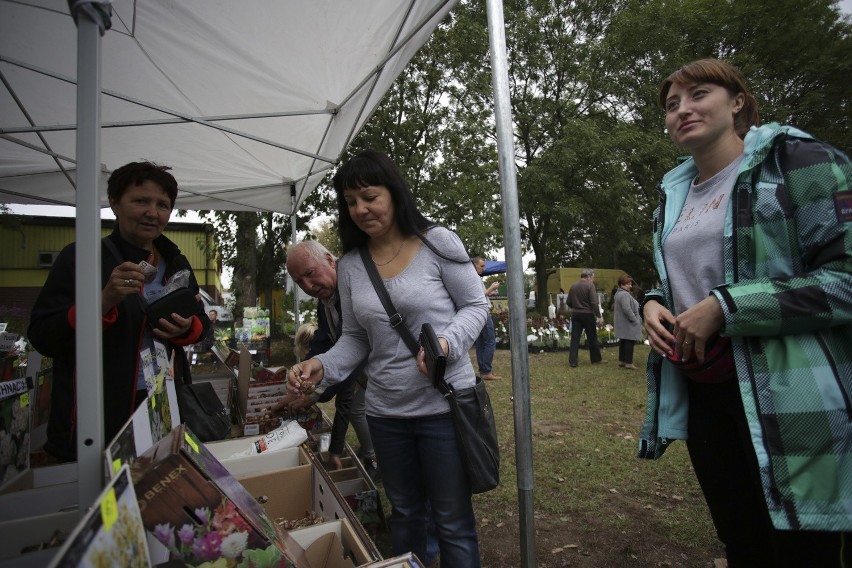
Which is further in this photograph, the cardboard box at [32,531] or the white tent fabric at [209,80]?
the white tent fabric at [209,80]

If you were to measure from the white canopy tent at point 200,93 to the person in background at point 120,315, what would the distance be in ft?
1.07

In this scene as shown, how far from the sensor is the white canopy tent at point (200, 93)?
2.73 ft

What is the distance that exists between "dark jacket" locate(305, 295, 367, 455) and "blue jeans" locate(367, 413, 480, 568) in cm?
66

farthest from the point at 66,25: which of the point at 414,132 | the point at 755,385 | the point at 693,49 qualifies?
the point at 693,49

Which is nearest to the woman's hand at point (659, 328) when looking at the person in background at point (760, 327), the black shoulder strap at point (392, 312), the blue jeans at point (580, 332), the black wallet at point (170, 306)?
the person in background at point (760, 327)

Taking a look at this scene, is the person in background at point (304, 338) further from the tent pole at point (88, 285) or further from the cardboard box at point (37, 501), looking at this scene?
the tent pole at point (88, 285)

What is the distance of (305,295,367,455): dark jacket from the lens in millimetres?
2348

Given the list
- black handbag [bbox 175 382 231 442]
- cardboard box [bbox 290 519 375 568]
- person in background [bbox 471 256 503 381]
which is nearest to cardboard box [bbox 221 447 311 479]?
black handbag [bbox 175 382 231 442]

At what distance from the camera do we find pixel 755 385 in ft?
3.60

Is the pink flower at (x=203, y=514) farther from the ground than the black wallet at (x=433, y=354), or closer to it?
closer to it

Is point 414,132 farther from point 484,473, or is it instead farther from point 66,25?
point 484,473

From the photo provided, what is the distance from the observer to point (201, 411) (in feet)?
6.68

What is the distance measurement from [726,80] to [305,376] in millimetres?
1573

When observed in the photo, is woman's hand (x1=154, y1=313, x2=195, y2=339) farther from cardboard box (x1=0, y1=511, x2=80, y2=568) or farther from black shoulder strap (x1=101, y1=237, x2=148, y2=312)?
cardboard box (x1=0, y1=511, x2=80, y2=568)
